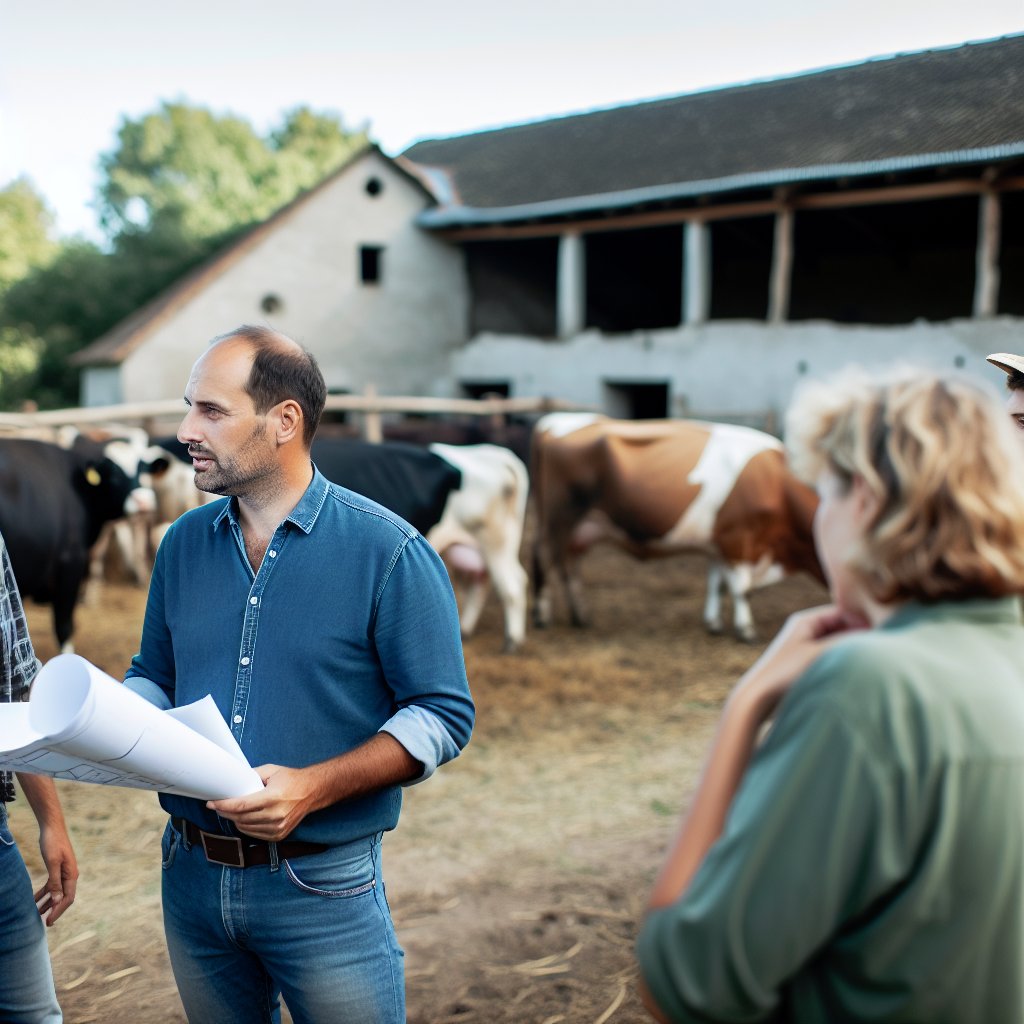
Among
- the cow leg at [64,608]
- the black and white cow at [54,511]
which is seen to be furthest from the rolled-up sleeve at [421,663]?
the cow leg at [64,608]

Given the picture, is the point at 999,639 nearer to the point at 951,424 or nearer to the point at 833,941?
the point at 951,424

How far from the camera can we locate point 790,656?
1.26 metres

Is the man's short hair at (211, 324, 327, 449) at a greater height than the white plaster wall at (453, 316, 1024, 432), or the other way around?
the man's short hair at (211, 324, 327, 449)

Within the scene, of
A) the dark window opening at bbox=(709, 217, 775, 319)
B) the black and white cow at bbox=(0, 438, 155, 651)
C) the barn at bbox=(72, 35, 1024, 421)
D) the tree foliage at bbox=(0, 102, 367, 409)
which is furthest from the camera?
the tree foliage at bbox=(0, 102, 367, 409)

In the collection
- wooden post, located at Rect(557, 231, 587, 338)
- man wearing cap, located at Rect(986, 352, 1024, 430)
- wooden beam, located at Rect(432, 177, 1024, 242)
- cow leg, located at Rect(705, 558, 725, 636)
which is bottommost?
cow leg, located at Rect(705, 558, 725, 636)

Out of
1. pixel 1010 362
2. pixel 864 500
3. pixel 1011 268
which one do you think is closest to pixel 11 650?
pixel 864 500

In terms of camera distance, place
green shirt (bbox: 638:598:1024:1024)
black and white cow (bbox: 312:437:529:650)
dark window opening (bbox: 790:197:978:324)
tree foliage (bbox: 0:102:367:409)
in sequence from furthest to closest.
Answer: tree foliage (bbox: 0:102:367:409) → dark window opening (bbox: 790:197:978:324) → black and white cow (bbox: 312:437:529:650) → green shirt (bbox: 638:598:1024:1024)

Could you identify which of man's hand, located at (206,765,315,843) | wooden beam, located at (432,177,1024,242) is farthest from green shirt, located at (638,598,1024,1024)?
wooden beam, located at (432,177,1024,242)

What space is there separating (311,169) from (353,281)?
24.0 m

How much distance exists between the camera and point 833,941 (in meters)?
1.13

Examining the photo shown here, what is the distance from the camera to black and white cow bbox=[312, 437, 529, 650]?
298 inches

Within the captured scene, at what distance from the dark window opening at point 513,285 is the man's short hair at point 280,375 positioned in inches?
741

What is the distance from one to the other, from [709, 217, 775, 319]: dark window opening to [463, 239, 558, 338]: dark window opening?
324cm

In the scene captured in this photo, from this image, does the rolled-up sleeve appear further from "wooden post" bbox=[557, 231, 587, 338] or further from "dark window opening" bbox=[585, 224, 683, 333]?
"dark window opening" bbox=[585, 224, 683, 333]
